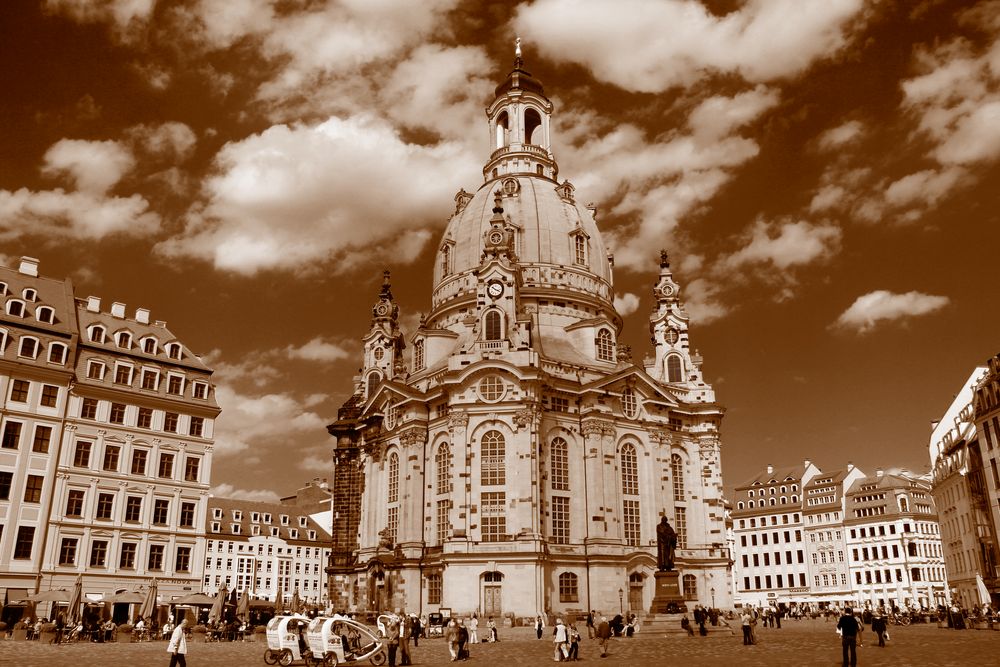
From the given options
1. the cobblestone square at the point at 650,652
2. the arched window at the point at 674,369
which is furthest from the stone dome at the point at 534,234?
the cobblestone square at the point at 650,652

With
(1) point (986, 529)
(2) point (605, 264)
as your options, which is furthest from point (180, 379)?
(1) point (986, 529)

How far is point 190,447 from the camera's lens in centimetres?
6069

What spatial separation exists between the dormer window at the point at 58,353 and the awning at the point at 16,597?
1473 centimetres

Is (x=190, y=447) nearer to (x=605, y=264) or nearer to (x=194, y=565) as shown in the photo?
(x=194, y=565)

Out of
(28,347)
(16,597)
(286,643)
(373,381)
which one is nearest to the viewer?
(286,643)

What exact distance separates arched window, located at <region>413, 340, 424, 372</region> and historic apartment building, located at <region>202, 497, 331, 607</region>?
33418 millimetres

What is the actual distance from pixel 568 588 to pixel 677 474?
56.3ft

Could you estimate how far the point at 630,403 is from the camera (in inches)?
2815

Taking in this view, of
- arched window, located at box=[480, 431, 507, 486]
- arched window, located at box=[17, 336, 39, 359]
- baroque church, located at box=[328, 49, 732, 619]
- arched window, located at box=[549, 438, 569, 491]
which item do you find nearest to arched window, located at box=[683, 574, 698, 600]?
baroque church, located at box=[328, 49, 732, 619]

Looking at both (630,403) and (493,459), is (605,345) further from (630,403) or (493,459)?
(493,459)

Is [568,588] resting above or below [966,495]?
below

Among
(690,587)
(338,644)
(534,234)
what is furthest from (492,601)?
(534,234)

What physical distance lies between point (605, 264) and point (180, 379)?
43395 mm

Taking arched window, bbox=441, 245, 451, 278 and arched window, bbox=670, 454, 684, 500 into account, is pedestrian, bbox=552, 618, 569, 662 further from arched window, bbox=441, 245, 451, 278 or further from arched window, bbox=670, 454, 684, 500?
arched window, bbox=441, 245, 451, 278
